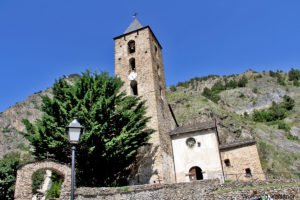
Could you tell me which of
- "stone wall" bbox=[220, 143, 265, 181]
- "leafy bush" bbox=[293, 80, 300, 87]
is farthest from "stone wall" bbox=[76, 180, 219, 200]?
"leafy bush" bbox=[293, 80, 300, 87]

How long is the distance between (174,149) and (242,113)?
5095 centimetres

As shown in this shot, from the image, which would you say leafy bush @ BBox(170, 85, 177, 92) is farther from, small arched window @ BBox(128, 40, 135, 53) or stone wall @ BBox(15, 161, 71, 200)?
stone wall @ BBox(15, 161, 71, 200)

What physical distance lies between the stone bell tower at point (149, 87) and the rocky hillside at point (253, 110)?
1370 cm

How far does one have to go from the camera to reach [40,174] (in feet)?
113

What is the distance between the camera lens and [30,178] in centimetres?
1561

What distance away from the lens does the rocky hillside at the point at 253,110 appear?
4003 centimetres

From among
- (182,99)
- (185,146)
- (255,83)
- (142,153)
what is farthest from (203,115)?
(255,83)

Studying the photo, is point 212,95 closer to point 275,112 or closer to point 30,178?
point 275,112

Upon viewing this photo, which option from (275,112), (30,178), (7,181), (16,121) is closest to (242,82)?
(275,112)

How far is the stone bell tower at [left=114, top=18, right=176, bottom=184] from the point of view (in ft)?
76.1

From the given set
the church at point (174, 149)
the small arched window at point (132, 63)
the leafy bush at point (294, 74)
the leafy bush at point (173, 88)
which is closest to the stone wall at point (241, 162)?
the church at point (174, 149)

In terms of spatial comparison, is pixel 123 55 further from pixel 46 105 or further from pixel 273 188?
pixel 273 188

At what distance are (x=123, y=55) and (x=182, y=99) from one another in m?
22.5

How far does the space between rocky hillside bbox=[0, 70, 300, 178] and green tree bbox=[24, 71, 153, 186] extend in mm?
6712
